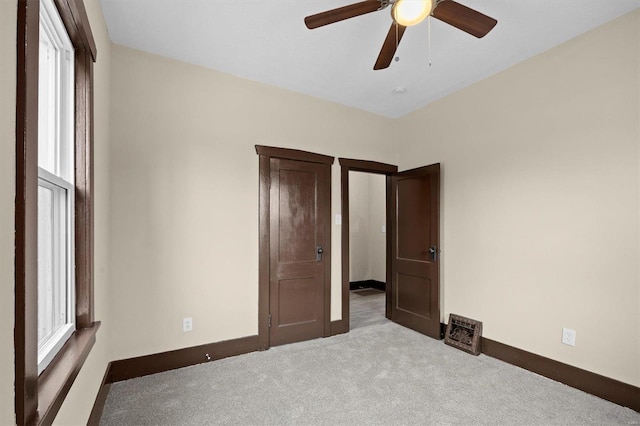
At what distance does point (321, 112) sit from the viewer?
3.86 metres

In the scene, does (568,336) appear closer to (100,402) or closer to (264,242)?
(264,242)

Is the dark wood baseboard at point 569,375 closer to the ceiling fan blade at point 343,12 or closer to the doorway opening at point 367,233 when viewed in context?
the ceiling fan blade at point 343,12

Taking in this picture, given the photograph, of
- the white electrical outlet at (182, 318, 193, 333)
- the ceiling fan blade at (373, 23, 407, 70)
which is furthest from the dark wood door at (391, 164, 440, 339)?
the white electrical outlet at (182, 318, 193, 333)

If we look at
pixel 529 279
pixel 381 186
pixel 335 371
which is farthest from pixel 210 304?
pixel 381 186

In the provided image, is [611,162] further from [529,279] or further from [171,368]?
[171,368]

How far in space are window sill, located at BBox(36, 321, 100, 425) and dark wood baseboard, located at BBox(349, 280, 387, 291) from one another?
17.0 feet

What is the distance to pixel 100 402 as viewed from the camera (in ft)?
7.11

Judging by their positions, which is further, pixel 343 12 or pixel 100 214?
pixel 100 214

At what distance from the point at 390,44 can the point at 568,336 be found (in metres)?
2.68

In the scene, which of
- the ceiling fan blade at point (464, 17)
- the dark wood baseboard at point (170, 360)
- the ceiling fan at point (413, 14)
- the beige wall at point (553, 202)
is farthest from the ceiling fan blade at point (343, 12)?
the dark wood baseboard at point (170, 360)

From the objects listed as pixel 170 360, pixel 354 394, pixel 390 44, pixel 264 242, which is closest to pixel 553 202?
pixel 390 44

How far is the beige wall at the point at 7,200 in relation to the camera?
794 millimetres

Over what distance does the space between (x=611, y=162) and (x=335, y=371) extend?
2736mm

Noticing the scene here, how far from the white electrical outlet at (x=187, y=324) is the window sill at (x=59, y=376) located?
1.37 metres
